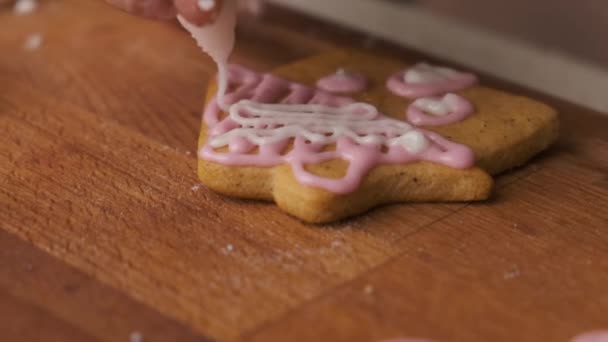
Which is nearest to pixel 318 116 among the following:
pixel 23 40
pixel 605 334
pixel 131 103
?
pixel 131 103

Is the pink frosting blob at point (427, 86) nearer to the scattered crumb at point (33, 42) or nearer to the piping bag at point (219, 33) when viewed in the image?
the piping bag at point (219, 33)

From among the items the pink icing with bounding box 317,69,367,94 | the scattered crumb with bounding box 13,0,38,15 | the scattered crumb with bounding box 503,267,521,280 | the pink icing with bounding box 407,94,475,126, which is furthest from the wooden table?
the scattered crumb with bounding box 13,0,38,15

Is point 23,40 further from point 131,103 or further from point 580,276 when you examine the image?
point 580,276

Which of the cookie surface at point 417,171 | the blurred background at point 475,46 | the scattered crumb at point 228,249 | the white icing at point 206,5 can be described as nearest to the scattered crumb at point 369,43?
the blurred background at point 475,46

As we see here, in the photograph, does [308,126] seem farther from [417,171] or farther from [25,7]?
[25,7]

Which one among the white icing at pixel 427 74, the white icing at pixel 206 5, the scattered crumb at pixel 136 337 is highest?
the white icing at pixel 206 5

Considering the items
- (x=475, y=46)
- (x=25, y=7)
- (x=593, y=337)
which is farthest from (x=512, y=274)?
(x=25, y=7)
